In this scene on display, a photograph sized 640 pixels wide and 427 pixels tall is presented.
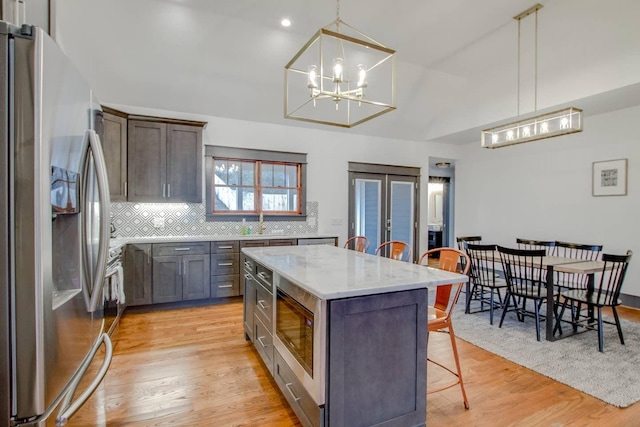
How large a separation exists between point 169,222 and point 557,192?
6.01 meters

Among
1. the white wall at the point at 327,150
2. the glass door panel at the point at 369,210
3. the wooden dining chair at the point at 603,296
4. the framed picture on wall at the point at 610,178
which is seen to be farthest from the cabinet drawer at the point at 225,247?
the framed picture on wall at the point at 610,178

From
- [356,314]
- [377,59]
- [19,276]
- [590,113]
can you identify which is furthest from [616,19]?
[19,276]

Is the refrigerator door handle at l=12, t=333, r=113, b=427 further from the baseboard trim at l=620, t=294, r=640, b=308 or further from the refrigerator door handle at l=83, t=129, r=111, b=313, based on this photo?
the baseboard trim at l=620, t=294, r=640, b=308

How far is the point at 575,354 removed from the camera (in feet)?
9.71

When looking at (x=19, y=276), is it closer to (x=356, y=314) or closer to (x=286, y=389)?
(x=356, y=314)

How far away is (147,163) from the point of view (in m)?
4.39

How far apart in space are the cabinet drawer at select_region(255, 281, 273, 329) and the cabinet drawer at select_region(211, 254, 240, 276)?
1973 millimetres

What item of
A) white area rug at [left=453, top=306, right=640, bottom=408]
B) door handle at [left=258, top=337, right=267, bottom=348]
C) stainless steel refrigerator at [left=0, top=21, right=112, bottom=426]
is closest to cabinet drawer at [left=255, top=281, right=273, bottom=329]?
door handle at [left=258, top=337, right=267, bottom=348]

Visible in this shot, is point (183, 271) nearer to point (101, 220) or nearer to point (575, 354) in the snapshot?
point (101, 220)

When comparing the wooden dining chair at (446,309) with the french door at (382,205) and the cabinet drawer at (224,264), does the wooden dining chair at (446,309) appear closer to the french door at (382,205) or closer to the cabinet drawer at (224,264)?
the cabinet drawer at (224,264)

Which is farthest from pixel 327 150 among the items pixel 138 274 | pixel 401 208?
pixel 138 274

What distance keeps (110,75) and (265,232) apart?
2.92 metres

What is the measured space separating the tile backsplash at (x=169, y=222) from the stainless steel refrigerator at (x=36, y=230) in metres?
3.76

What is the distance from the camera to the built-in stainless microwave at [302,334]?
1.62 m
